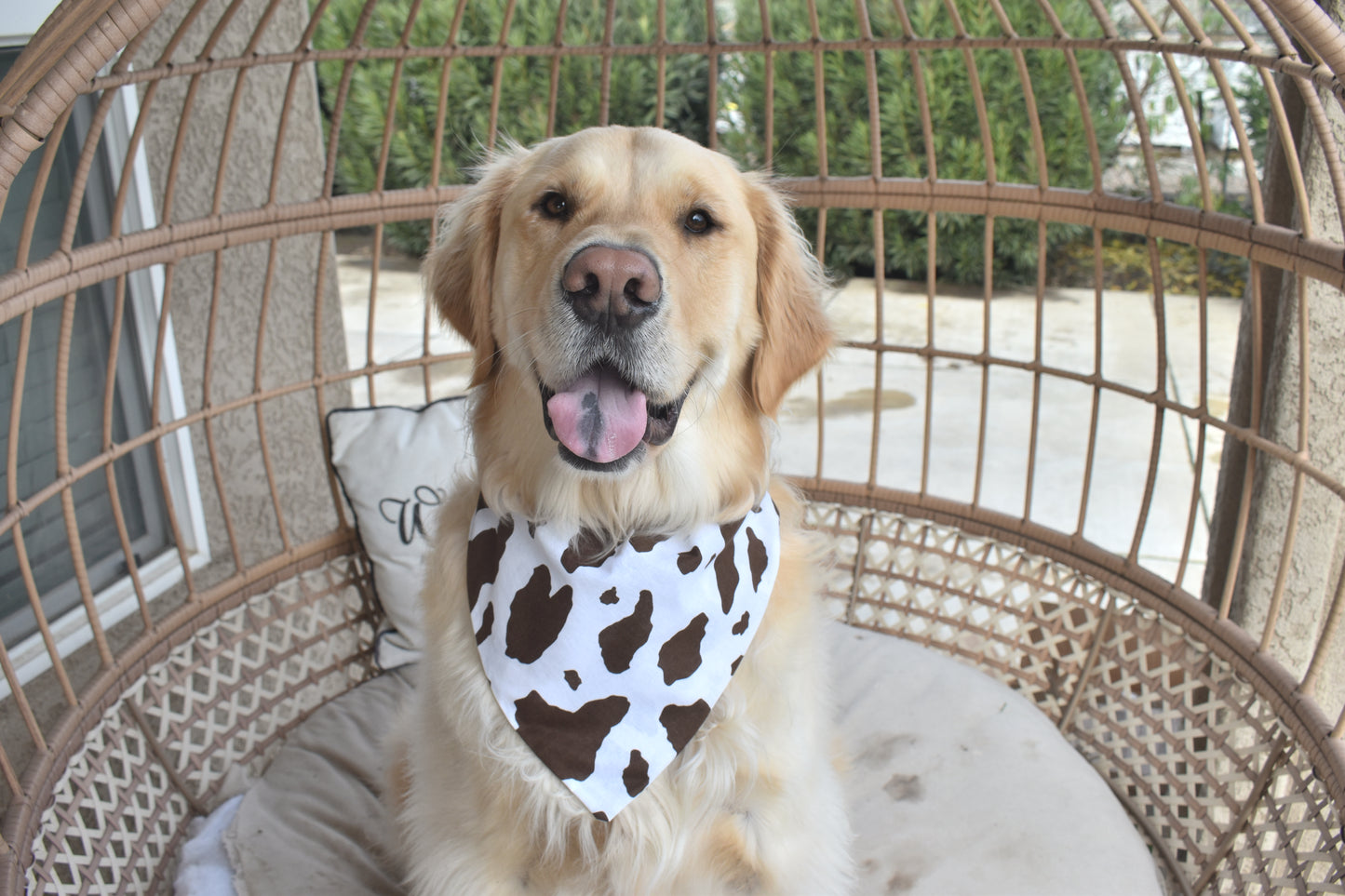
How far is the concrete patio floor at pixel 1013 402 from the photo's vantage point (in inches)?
170

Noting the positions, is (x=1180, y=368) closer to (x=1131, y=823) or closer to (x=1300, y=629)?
(x=1300, y=629)

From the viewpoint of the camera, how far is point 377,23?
727 centimetres

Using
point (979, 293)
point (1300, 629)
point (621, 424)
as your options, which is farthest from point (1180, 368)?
point (621, 424)

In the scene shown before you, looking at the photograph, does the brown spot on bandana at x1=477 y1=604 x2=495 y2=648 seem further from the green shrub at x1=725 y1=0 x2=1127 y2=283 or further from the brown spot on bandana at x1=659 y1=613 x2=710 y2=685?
the green shrub at x1=725 y1=0 x2=1127 y2=283

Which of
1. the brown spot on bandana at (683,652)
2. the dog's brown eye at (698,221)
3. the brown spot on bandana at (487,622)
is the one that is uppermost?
the dog's brown eye at (698,221)

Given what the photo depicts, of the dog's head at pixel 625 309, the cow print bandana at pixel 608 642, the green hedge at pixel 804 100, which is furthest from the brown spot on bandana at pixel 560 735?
the green hedge at pixel 804 100

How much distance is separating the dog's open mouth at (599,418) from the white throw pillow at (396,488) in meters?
0.99

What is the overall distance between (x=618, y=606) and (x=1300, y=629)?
192 centimetres

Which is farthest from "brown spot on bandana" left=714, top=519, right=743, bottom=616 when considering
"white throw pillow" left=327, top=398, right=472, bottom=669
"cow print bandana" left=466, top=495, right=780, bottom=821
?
"white throw pillow" left=327, top=398, right=472, bottom=669

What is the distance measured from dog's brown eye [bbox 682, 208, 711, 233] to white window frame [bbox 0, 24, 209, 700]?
151 centimetres

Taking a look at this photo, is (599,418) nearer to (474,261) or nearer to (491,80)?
(474,261)

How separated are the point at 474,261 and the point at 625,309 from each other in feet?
1.60

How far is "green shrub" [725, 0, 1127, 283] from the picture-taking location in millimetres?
6391

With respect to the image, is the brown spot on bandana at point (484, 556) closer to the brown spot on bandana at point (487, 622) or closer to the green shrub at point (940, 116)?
Answer: the brown spot on bandana at point (487, 622)
